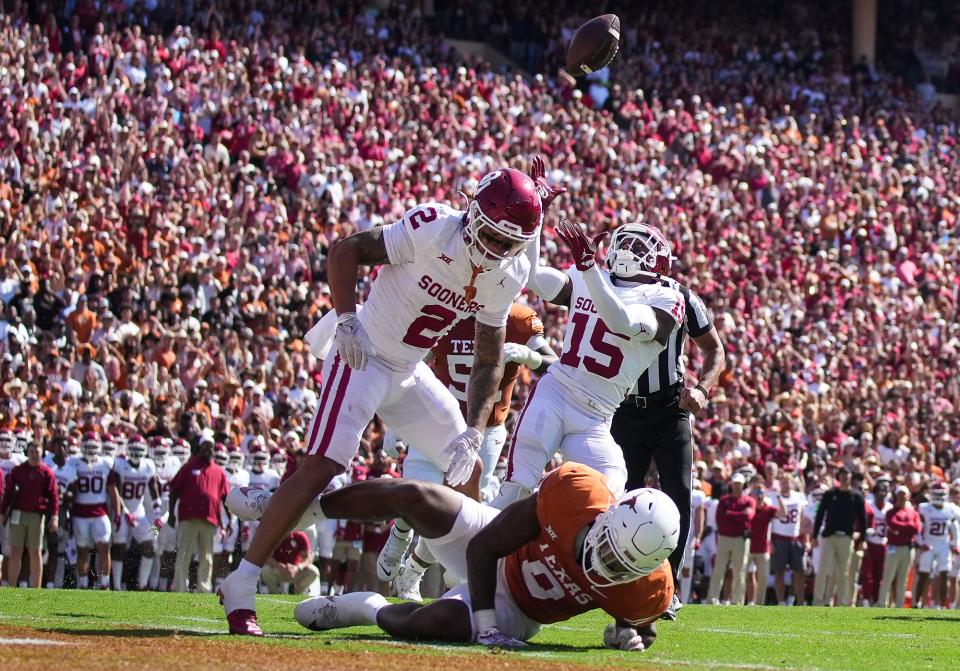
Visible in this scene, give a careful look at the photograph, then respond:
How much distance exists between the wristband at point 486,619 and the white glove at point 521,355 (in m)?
2.83

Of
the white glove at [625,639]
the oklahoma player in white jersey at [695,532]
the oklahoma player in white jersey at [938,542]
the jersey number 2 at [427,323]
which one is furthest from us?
the oklahoma player in white jersey at [938,542]

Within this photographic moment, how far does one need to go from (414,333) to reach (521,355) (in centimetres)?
218

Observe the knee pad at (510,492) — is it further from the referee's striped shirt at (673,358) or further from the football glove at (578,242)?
the football glove at (578,242)

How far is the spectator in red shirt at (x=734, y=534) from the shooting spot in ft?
49.5

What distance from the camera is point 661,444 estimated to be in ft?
26.5

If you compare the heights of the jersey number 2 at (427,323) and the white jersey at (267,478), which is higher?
the jersey number 2 at (427,323)

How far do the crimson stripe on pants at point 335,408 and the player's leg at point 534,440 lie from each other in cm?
138

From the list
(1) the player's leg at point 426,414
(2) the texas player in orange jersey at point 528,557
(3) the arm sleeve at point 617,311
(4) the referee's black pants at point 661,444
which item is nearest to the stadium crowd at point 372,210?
(4) the referee's black pants at point 661,444

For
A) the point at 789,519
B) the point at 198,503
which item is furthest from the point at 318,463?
the point at 789,519

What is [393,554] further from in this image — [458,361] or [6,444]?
[6,444]

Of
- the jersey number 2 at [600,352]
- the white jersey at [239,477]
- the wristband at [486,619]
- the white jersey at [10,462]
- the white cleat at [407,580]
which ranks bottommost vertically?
the wristband at [486,619]

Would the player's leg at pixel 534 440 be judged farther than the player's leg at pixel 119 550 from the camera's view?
No

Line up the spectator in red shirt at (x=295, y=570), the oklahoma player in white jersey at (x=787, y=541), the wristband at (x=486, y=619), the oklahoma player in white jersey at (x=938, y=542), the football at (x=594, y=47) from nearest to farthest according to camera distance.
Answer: the wristband at (x=486, y=619), the football at (x=594, y=47), the spectator in red shirt at (x=295, y=570), the oklahoma player in white jersey at (x=787, y=541), the oklahoma player in white jersey at (x=938, y=542)

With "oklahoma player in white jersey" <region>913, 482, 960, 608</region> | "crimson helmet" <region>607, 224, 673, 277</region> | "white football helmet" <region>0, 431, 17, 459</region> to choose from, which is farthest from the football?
"oklahoma player in white jersey" <region>913, 482, 960, 608</region>
